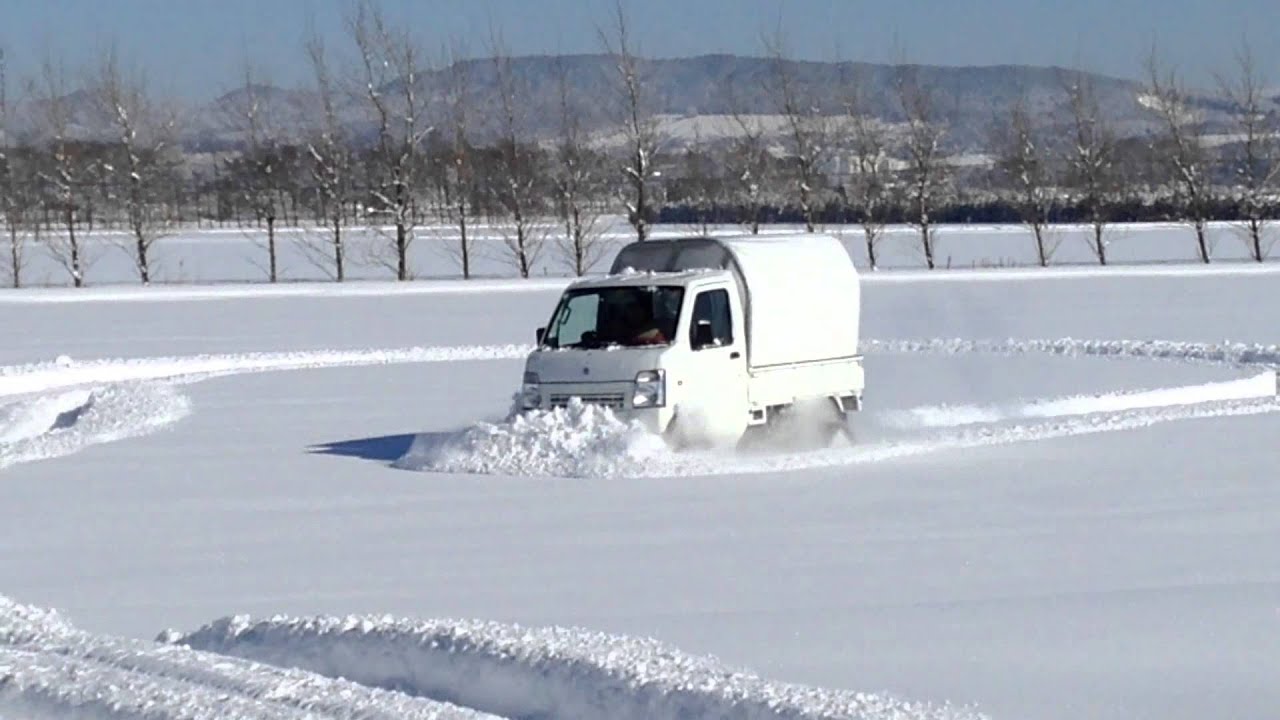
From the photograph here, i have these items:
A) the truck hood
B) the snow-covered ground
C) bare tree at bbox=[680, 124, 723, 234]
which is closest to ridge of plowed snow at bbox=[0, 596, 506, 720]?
the snow-covered ground

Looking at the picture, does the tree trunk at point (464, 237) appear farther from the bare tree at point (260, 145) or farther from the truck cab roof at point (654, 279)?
the truck cab roof at point (654, 279)

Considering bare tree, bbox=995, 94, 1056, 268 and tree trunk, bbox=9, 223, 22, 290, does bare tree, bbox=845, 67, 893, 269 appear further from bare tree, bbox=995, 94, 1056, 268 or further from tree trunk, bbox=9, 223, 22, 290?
tree trunk, bbox=9, 223, 22, 290

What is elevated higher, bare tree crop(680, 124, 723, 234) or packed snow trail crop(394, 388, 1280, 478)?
bare tree crop(680, 124, 723, 234)

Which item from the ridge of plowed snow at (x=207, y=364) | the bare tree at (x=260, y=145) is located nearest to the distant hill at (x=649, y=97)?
the bare tree at (x=260, y=145)

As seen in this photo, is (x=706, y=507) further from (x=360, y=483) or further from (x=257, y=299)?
(x=257, y=299)

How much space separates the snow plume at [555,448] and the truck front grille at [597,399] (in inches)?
7.2

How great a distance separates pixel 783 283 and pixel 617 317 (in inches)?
80.3

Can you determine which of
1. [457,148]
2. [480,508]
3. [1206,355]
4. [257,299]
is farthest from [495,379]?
[457,148]

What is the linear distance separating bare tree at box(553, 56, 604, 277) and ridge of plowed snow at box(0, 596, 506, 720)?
51.8 m

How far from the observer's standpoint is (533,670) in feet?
30.5

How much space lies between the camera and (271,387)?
30312 millimetres

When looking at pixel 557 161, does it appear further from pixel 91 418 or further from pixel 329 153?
pixel 91 418

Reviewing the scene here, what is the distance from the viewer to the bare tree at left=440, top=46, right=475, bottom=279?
64625 millimetres

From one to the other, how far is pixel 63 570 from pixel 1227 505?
9287 mm
